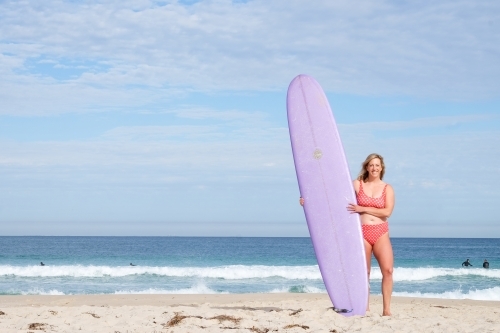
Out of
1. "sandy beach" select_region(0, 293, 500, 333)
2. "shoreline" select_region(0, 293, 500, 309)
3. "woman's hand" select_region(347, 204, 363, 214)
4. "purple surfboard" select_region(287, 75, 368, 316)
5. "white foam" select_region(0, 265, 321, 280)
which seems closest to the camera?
"sandy beach" select_region(0, 293, 500, 333)

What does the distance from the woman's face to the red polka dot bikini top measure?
0.13 m

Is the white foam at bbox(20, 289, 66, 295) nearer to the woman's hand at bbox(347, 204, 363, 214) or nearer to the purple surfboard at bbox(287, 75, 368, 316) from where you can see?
the purple surfboard at bbox(287, 75, 368, 316)

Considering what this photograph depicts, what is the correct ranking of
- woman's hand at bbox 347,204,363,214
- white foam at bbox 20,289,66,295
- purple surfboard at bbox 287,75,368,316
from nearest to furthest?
1. woman's hand at bbox 347,204,363,214
2. purple surfboard at bbox 287,75,368,316
3. white foam at bbox 20,289,66,295

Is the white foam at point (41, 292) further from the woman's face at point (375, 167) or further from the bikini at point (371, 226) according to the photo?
the woman's face at point (375, 167)

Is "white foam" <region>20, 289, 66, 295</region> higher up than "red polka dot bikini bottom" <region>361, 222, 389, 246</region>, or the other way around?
"red polka dot bikini bottom" <region>361, 222, 389, 246</region>

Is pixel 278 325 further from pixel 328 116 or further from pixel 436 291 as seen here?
pixel 436 291

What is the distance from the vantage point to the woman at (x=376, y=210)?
17.2 ft

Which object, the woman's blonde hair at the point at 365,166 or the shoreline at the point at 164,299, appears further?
the shoreline at the point at 164,299

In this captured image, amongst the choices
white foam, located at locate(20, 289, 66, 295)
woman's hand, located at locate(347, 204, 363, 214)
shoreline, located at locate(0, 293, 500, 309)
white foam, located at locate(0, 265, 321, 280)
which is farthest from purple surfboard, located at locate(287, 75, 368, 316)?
white foam, located at locate(0, 265, 321, 280)

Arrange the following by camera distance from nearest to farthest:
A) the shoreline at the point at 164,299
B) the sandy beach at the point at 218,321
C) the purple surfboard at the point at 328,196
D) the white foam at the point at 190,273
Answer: the sandy beach at the point at 218,321 → the purple surfboard at the point at 328,196 → the shoreline at the point at 164,299 → the white foam at the point at 190,273

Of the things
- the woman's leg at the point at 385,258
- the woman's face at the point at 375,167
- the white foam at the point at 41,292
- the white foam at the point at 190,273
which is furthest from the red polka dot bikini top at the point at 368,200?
the white foam at the point at 190,273

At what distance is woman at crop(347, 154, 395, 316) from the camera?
17.2ft

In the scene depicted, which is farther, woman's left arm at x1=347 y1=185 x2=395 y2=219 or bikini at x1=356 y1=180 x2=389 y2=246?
bikini at x1=356 y1=180 x2=389 y2=246

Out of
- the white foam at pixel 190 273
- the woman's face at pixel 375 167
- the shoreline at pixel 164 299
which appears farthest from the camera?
the white foam at pixel 190 273
